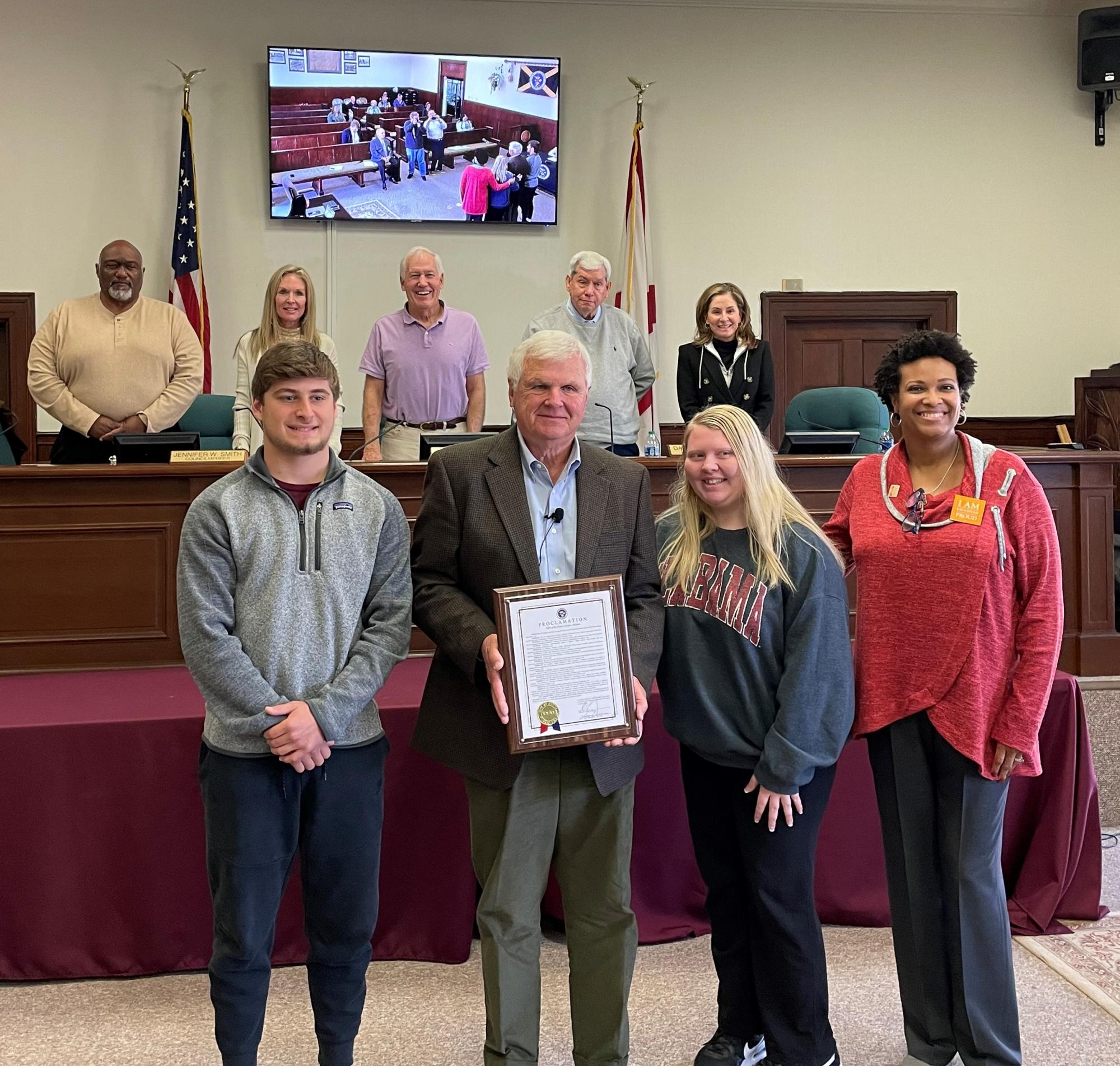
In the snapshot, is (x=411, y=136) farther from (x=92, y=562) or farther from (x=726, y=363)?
(x=92, y=562)

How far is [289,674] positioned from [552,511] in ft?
1.82

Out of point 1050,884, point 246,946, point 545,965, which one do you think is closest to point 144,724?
point 246,946

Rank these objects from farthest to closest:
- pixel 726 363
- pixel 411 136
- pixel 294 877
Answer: pixel 411 136
pixel 726 363
pixel 294 877

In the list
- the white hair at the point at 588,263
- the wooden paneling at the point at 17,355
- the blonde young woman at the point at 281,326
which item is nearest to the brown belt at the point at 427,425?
the blonde young woman at the point at 281,326

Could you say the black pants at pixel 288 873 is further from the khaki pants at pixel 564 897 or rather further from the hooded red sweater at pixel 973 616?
the hooded red sweater at pixel 973 616

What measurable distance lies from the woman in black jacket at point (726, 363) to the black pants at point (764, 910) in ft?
8.79

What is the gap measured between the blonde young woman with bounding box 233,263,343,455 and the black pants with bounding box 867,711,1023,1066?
2373 millimetres

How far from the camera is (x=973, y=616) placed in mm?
2027

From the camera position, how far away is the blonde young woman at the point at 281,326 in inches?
155

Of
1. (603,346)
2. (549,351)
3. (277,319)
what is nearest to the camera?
(549,351)

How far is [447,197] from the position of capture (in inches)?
275

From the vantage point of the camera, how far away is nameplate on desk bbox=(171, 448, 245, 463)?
3.74 metres

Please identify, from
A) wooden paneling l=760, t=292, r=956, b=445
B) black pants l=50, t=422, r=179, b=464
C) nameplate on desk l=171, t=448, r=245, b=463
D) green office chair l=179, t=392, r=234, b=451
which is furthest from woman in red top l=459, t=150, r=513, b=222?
nameplate on desk l=171, t=448, r=245, b=463

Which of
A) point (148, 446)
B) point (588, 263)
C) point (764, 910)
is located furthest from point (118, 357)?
point (764, 910)
